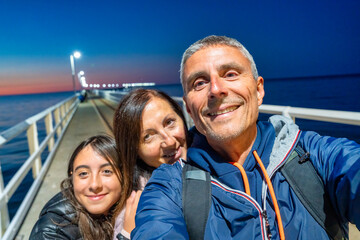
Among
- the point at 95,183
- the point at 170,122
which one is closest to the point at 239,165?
the point at 170,122

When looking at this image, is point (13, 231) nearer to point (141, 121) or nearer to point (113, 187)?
point (113, 187)

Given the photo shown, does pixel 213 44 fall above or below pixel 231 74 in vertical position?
above

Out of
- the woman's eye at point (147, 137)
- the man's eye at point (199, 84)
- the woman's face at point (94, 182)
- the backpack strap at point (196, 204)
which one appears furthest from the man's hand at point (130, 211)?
the man's eye at point (199, 84)

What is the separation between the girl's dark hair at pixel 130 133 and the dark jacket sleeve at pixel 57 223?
0.47 m

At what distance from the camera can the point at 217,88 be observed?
134 centimetres

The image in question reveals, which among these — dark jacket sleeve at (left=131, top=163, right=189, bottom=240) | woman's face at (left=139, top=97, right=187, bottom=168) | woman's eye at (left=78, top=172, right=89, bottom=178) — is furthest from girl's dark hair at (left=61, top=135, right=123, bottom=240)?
dark jacket sleeve at (left=131, top=163, right=189, bottom=240)

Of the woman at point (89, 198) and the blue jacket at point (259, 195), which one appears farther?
the woman at point (89, 198)

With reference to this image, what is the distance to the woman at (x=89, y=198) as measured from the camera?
6.33 ft

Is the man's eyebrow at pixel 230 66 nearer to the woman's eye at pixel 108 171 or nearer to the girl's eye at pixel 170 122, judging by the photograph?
the girl's eye at pixel 170 122

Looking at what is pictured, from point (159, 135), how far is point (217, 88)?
859mm

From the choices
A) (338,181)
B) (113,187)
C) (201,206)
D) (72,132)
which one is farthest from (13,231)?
(72,132)

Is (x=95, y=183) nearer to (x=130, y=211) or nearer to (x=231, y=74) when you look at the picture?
(x=130, y=211)

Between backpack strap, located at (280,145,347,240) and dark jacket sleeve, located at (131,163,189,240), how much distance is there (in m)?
0.57

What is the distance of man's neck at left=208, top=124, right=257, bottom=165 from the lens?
1.45 metres
